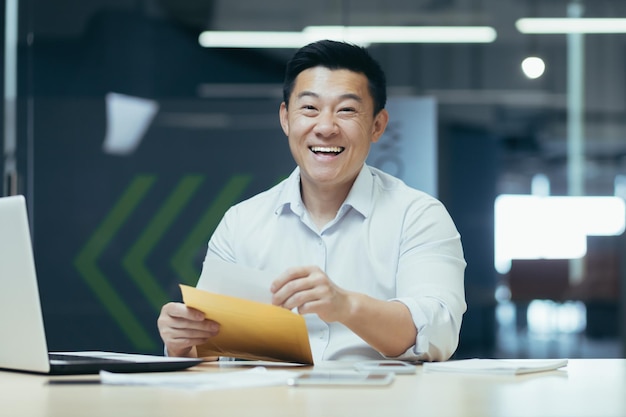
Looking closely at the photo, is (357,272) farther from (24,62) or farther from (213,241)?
(24,62)

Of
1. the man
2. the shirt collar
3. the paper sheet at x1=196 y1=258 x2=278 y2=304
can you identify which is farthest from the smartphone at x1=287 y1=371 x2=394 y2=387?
the shirt collar

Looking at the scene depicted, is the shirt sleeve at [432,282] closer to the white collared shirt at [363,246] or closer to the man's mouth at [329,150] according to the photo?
the white collared shirt at [363,246]

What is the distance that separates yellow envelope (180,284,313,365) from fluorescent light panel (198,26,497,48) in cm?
303

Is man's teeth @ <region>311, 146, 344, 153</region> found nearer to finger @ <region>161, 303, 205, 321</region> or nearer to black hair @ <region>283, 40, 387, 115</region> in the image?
black hair @ <region>283, 40, 387, 115</region>

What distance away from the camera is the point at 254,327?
1.84 m

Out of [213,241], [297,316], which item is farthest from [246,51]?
[297,316]

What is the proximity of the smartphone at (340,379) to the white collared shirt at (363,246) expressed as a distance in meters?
0.59

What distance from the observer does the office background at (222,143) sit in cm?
470

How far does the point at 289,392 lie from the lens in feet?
4.68

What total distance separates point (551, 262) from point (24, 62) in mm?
2845

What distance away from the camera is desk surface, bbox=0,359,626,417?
1.25 m

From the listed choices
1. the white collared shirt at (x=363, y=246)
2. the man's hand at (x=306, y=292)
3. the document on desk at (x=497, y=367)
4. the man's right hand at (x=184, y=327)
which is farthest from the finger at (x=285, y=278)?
the white collared shirt at (x=363, y=246)

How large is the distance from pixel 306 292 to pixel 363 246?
0.64 meters

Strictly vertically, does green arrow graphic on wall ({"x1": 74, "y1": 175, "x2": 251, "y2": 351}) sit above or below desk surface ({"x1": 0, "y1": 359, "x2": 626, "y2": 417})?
above
